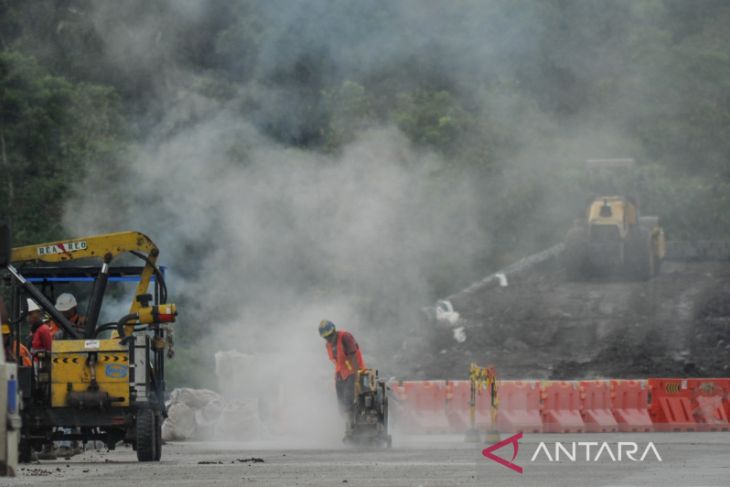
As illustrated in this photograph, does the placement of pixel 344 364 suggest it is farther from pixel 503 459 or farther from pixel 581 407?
pixel 581 407

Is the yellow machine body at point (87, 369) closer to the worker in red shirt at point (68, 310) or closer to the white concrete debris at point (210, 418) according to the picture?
the worker in red shirt at point (68, 310)

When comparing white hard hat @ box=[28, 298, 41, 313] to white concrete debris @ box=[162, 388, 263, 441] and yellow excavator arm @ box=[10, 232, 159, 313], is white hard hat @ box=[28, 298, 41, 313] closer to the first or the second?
yellow excavator arm @ box=[10, 232, 159, 313]

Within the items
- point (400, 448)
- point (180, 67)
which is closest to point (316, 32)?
point (180, 67)

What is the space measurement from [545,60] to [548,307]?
693 inches

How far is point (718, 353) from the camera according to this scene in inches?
1390

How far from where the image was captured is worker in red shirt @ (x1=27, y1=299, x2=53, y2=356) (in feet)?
56.3

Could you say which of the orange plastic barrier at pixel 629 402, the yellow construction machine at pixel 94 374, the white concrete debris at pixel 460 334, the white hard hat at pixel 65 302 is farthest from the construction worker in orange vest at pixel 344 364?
the white concrete debris at pixel 460 334

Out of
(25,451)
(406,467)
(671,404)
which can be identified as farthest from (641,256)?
(406,467)

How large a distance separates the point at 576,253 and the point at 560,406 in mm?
18002

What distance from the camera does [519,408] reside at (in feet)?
79.5

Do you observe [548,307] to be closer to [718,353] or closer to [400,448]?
[718,353]

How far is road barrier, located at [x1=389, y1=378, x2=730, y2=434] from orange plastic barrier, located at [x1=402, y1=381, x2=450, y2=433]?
0.05 feet

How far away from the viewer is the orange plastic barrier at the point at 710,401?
2400 centimetres

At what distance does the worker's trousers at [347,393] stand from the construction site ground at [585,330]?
14702 mm
